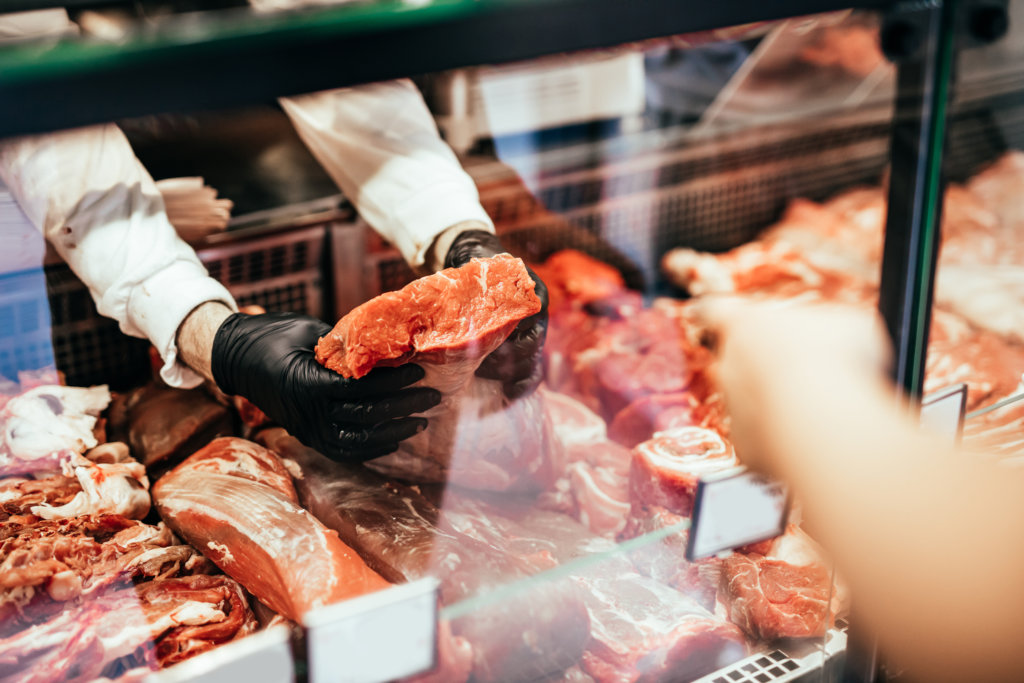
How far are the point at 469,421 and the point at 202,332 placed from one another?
460 mm

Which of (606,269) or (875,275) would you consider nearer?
(606,269)

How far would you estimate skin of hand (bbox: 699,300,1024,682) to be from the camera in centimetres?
121

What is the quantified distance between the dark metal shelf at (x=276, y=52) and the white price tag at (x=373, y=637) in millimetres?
633

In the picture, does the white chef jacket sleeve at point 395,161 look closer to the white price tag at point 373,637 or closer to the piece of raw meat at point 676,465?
the piece of raw meat at point 676,465

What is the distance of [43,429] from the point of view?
1.41 meters

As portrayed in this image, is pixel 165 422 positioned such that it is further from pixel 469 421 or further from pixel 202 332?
pixel 469 421

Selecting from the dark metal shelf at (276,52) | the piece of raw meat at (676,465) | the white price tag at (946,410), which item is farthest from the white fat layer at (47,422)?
the white price tag at (946,410)

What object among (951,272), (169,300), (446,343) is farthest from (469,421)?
(951,272)

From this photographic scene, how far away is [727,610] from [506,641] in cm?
44

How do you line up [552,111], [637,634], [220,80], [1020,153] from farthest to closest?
[1020,153]
[552,111]
[637,634]
[220,80]

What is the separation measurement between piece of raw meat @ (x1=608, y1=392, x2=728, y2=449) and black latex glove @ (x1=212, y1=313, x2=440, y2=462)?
0.60 m

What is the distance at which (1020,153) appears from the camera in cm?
302

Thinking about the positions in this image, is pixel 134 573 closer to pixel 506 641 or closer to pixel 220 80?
pixel 506 641

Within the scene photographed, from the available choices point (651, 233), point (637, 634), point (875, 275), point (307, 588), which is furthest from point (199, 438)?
point (875, 275)
